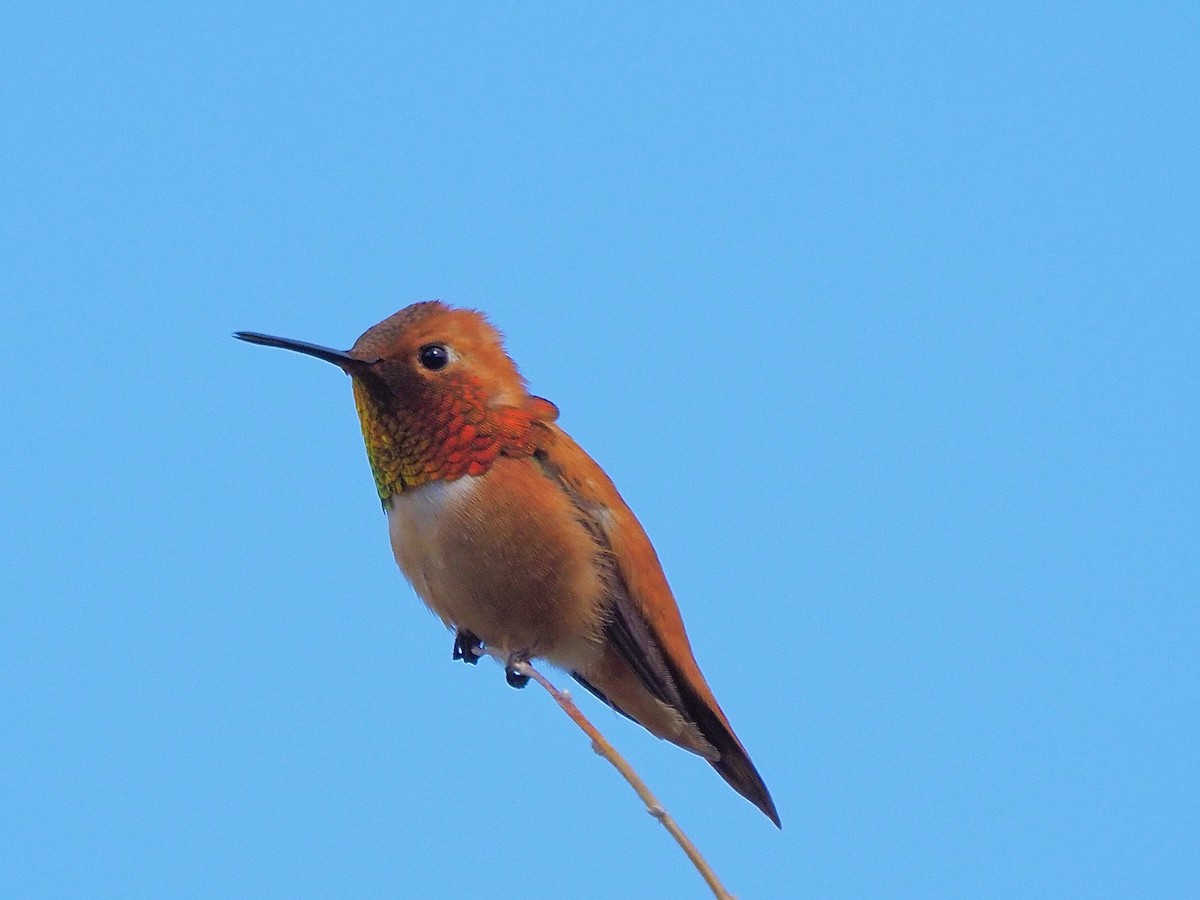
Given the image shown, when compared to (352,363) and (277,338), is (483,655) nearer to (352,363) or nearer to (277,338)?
(352,363)

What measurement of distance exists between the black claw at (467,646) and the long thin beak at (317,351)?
54 centimetres

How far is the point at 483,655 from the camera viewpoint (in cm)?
257

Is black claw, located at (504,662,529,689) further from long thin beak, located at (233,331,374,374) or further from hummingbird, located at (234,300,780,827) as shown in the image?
long thin beak, located at (233,331,374,374)

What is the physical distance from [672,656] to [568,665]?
22 cm

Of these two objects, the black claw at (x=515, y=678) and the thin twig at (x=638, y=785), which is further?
the black claw at (x=515, y=678)

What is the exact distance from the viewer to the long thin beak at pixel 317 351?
209cm

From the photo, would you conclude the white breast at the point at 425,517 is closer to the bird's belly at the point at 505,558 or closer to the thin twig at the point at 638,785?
the bird's belly at the point at 505,558

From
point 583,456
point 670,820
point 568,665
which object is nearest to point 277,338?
point 583,456

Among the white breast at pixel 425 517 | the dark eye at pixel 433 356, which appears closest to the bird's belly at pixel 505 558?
the white breast at pixel 425 517

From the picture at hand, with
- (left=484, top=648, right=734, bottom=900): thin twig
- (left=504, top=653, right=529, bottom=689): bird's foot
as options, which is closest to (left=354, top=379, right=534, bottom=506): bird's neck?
(left=504, top=653, right=529, bottom=689): bird's foot

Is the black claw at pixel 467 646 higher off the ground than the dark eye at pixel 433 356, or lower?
lower

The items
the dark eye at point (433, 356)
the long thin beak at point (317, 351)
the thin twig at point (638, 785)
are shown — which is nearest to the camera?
the thin twig at point (638, 785)

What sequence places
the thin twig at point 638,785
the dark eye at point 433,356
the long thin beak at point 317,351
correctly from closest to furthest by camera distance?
the thin twig at point 638,785, the long thin beak at point 317,351, the dark eye at point 433,356

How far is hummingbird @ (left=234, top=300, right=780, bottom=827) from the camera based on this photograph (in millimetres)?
2406
